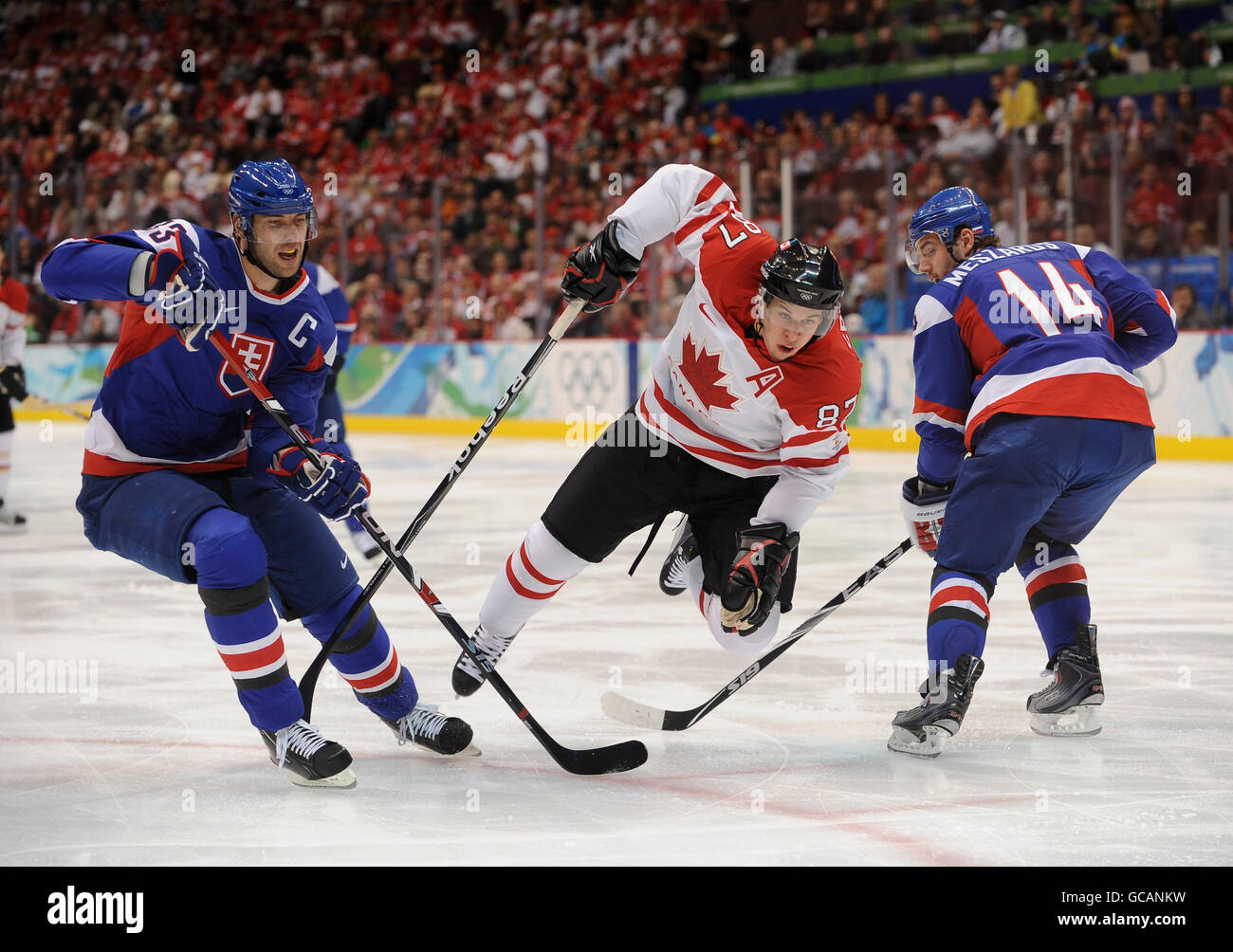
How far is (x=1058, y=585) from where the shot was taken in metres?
3.06

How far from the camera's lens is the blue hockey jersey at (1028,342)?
2758 millimetres

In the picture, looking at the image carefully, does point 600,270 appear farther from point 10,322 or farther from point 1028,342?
point 10,322

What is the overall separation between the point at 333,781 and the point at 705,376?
107cm

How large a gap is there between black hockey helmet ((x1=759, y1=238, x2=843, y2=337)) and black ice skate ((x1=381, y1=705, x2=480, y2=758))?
1.02 meters

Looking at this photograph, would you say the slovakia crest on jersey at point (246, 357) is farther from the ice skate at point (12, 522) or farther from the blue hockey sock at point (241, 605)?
the ice skate at point (12, 522)

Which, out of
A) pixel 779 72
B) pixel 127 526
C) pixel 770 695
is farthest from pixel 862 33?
pixel 127 526

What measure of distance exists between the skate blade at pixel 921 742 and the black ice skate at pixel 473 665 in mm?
835

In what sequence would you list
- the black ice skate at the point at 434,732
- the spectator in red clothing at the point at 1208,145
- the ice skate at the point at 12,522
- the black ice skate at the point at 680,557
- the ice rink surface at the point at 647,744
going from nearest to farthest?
the ice rink surface at the point at 647,744, the black ice skate at the point at 434,732, the black ice skate at the point at 680,557, the ice skate at the point at 12,522, the spectator in red clothing at the point at 1208,145

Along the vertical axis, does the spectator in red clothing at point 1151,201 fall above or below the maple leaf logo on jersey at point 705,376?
below

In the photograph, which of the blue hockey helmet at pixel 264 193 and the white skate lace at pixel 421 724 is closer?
the blue hockey helmet at pixel 264 193

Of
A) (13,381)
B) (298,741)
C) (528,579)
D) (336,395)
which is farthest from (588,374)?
(298,741)

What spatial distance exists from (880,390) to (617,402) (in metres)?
1.88

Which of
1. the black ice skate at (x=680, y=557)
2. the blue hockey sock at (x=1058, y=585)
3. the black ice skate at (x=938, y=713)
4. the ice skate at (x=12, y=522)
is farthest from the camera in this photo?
the ice skate at (x=12, y=522)

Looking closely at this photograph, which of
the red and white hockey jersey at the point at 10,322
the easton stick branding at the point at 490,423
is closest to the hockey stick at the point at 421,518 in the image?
the easton stick branding at the point at 490,423
